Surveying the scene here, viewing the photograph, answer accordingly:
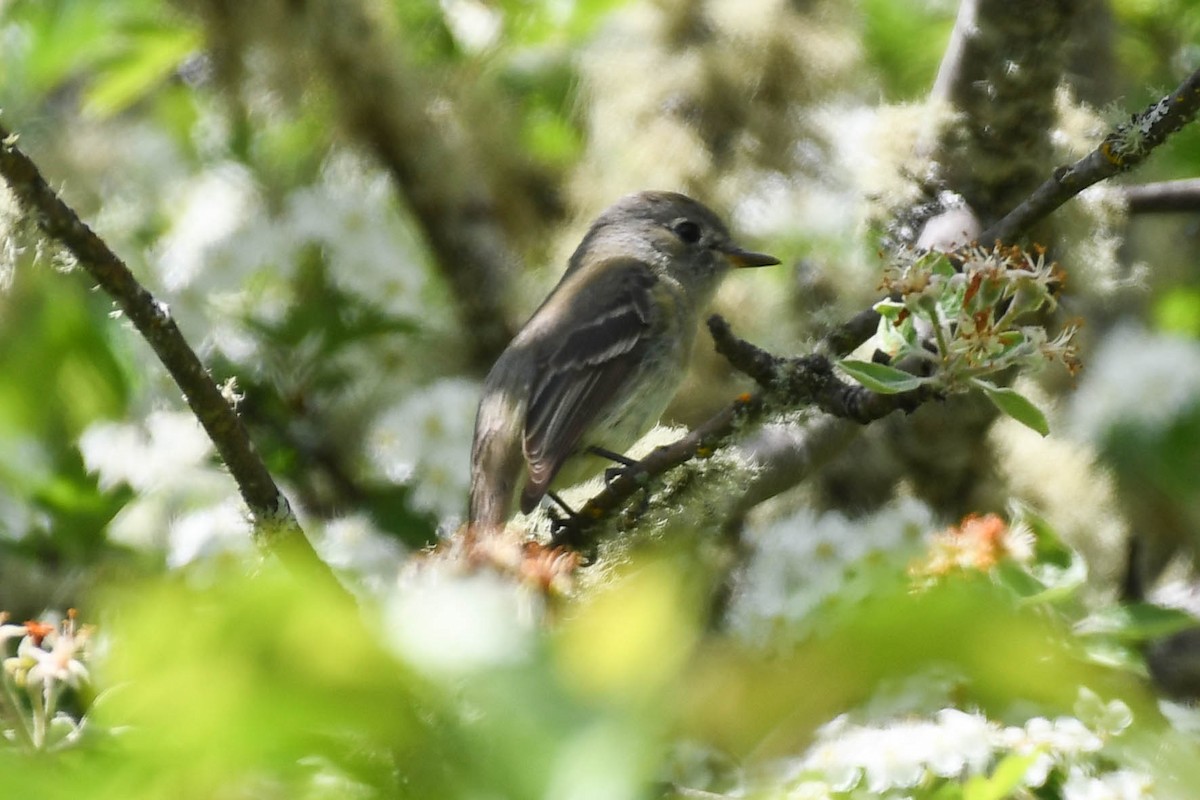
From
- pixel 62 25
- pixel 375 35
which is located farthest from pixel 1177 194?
pixel 62 25

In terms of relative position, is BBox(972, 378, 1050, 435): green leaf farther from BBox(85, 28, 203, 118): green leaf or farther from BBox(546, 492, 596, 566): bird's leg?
BBox(85, 28, 203, 118): green leaf

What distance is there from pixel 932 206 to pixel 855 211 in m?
0.25

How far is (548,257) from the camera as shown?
3.92m

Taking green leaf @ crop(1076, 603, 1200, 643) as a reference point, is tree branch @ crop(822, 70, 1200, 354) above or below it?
above

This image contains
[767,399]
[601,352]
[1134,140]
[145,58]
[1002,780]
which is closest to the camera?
[1002,780]

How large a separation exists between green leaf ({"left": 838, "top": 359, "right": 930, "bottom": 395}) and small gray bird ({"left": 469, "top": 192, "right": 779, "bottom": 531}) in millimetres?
1102

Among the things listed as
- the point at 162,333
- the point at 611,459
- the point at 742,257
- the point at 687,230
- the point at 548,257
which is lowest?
the point at 162,333

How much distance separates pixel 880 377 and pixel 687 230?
1.95 meters

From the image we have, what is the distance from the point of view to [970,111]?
289 centimetres

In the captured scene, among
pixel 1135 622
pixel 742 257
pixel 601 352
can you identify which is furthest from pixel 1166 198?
pixel 1135 622

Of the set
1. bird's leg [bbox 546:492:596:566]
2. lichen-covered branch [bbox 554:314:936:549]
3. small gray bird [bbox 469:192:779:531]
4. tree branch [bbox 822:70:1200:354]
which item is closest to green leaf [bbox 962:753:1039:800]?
lichen-covered branch [bbox 554:314:936:549]

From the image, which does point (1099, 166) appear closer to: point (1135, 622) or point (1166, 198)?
point (1135, 622)

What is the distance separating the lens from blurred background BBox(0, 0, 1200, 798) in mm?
2283

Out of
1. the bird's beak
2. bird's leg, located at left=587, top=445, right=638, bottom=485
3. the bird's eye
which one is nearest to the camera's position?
bird's leg, located at left=587, top=445, right=638, bottom=485
